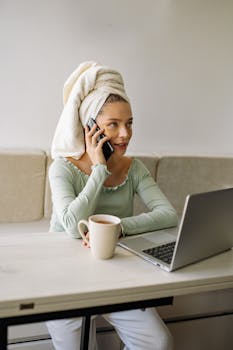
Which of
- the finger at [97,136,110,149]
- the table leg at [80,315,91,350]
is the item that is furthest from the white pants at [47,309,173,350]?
the finger at [97,136,110,149]

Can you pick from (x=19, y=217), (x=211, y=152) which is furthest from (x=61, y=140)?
(x=211, y=152)

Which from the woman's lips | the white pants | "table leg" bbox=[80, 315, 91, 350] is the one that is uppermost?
the woman's lips

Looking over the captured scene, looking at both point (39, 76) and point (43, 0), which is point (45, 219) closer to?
point (39, 76)

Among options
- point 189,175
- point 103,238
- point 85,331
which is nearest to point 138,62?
point 189,175

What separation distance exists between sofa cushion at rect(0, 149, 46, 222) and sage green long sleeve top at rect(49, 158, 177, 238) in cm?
28

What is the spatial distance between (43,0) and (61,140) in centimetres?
66

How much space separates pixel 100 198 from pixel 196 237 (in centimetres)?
50

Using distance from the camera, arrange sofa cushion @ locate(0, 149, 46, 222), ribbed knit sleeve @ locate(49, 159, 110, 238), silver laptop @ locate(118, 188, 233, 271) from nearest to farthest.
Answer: silver laptop @ locate(118, 188, 233, 271) → ribbed knit sleeve @ locate(49, 159, 110, 238) → sofa cushion @ locate(0, 149, 46, 222)

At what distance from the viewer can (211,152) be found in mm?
2221

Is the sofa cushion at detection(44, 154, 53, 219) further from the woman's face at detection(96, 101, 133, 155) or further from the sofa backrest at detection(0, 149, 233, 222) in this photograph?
the woman's face at detection(96, 101, 133, 155)

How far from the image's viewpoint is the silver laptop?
0.95 metres

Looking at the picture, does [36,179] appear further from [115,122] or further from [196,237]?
[196,237]

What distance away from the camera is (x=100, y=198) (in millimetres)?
1434

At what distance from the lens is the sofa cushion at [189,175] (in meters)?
1.94
